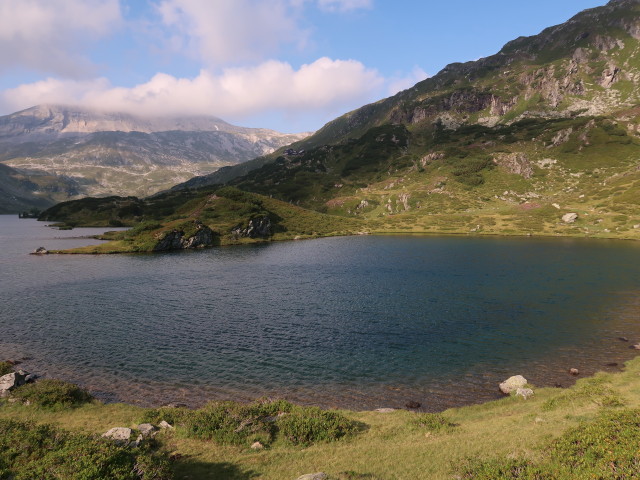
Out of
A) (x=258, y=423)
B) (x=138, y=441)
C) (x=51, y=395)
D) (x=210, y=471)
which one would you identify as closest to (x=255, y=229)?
(x=51, y=395)

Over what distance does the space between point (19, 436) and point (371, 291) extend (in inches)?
2483

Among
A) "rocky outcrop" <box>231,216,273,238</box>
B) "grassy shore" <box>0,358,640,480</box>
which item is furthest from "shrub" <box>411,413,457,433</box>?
"rocky outcrop" <box>231,216,273,238</box>

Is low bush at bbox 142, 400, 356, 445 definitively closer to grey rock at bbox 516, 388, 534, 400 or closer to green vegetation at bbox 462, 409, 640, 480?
green vegetation at bbox 462, 409, 640, 480

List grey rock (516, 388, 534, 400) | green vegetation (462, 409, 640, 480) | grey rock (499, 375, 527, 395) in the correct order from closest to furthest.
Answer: green vegetation (462, 409, 640, 480), grey rock (516, 388, 534, 400), grey rock (499, 375, 527, 395)

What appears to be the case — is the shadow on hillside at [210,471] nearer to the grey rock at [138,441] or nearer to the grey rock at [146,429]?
the grey rock at [138,441]

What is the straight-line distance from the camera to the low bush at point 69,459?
1709 cm

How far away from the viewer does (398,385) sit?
1462 inches

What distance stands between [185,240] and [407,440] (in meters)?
146

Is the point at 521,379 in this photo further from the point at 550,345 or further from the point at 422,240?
the point at 422,240

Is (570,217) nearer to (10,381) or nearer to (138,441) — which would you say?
(138,441)

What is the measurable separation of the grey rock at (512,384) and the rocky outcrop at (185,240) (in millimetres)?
141432

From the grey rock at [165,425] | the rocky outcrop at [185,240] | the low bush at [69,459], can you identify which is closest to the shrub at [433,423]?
the low bush at [69,459]

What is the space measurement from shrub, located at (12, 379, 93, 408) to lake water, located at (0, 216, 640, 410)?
288 cm

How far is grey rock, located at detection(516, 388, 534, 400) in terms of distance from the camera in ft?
108
